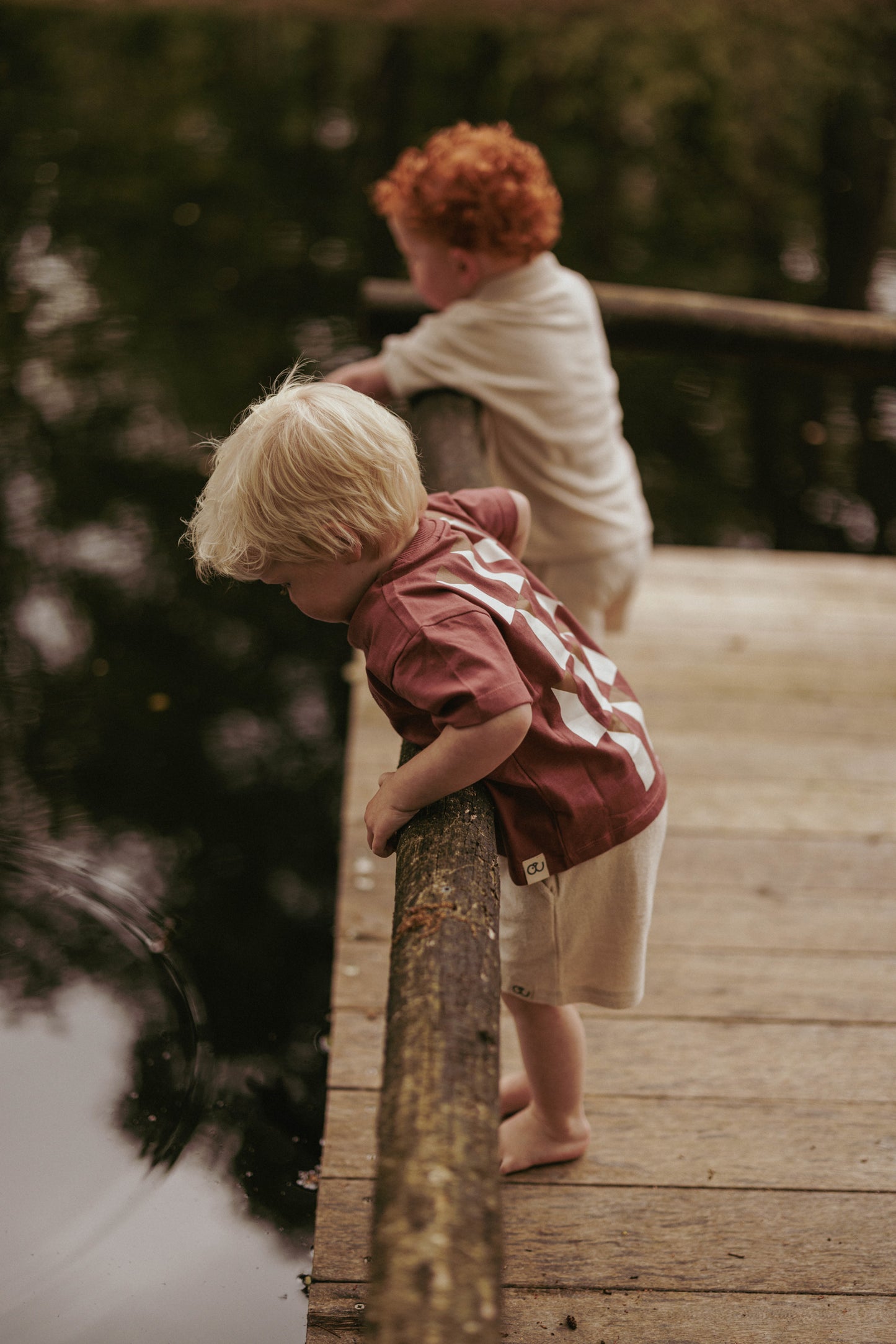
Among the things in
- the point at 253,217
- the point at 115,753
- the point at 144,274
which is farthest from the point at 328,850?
the point at 253,217

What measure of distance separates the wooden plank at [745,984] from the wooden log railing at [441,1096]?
921 millimetres

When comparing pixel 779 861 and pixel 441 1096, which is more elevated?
pixel 441 1096

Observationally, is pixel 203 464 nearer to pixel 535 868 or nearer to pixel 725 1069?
pixel 725 1069

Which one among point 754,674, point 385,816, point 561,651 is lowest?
point 754,674

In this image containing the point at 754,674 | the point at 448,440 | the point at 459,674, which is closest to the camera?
the point at 459,674

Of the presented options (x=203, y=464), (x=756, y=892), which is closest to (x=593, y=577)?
(x=756, y=892)

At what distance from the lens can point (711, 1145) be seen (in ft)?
5.95

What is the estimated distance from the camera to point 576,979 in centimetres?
160

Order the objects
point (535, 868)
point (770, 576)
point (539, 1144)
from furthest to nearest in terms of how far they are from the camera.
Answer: point (770, 576)
point (539, 1144)
point (535, 868)

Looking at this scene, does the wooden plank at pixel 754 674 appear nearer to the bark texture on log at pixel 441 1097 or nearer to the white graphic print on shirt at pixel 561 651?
the white graphic print on shirt at pixel 561 651

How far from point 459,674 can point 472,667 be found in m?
0.02

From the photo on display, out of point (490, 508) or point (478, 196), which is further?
point (478, 196)

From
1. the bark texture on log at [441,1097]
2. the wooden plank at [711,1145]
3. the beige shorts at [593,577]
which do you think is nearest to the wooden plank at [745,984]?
the wooden plank at [711,1145]

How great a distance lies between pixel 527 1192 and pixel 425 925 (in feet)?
2.63
